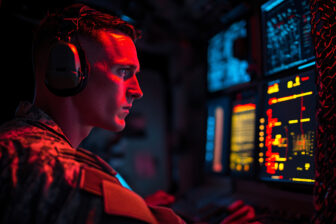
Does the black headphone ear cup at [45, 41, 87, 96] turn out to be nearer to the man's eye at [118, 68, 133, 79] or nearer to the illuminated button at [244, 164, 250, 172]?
the man's eye at [118, 68, 133, 79]

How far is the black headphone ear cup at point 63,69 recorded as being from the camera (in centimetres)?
65

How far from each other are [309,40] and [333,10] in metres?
0.15

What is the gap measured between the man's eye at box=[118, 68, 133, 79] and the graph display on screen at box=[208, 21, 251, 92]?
2.53 feet

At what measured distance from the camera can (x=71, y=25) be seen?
2.39 feet

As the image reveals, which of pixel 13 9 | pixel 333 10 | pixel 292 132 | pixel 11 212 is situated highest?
pixel 13 9

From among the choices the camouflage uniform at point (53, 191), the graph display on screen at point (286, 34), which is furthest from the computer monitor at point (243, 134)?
the camouflage uniform at point (53, 191)

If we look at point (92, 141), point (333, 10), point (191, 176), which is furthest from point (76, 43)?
point (191, 176)

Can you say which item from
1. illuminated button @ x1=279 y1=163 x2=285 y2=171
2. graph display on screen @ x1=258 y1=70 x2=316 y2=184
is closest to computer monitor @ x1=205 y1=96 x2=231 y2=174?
graph display on screen @ x1=258 y1=70 x2=316 y2=184

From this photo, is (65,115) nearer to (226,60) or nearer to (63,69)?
(63,69)

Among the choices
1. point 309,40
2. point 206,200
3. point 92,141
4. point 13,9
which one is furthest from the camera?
point 92,141

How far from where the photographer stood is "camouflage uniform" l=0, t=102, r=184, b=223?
488mm

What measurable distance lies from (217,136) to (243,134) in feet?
0.67

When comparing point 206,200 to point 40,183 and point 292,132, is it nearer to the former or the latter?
point 292,132

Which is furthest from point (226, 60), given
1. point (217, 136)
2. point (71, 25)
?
point (71, 25)
